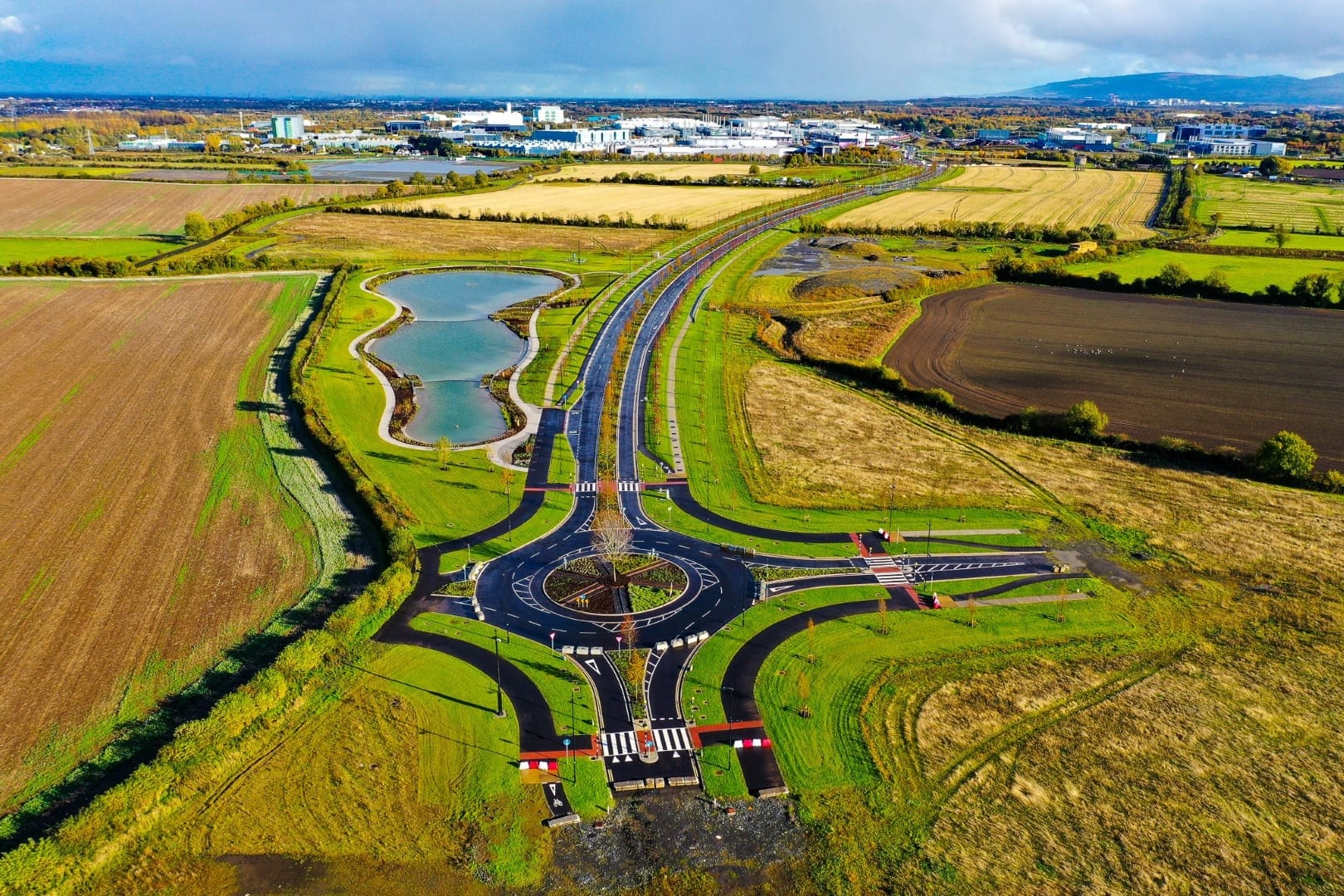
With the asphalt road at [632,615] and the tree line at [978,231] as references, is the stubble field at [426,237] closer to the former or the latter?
the tree line at [978,231]

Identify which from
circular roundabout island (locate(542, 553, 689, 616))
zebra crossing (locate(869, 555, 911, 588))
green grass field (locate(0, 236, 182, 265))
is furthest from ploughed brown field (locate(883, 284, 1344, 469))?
green grass field (locate(0, 236, 182, 265))

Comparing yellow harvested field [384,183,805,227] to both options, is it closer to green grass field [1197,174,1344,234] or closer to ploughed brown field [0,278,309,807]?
green grass field [1197,174,1344,234]

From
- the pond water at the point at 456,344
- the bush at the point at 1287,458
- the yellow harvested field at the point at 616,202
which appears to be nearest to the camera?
the bush at the point at 1287,458

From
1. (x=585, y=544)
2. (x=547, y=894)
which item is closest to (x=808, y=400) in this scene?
(x=585, y=544)

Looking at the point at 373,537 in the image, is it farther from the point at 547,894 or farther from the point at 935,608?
the point at 935,608

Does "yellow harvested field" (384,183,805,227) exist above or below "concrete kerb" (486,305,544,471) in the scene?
above

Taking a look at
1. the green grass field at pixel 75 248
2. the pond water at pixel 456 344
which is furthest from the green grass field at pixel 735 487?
the green grass field at pixel 75 248

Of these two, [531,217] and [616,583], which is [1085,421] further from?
[531,217]
